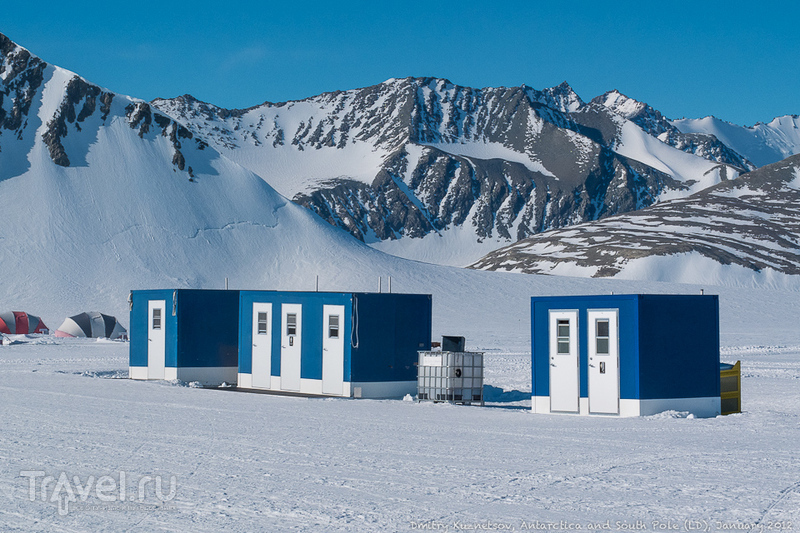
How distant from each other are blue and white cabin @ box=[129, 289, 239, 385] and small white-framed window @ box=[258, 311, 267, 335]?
8.69 ft

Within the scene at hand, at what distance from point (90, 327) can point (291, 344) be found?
33.9 metres

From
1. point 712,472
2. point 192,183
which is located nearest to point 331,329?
point 712,472

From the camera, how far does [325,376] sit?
24.4 m

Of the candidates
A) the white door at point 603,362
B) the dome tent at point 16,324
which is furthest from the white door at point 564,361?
the dome tent at point 16,324

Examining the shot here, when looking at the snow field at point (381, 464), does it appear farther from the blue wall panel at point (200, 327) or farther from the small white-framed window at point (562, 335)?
the blue wall panel at point (200, 327)

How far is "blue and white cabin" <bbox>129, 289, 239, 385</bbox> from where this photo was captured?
27.7 meters

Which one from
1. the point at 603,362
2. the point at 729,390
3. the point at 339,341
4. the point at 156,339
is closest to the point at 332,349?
the point at 339,341

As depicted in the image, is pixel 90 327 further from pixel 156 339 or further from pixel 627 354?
pixel 627 354

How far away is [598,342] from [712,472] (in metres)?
7.13

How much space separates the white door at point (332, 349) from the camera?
23938 millimetres

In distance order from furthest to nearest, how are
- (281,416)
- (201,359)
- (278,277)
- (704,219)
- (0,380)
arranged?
(704,219)
(278,277)
(201,359)
(0,380)
(281,416)

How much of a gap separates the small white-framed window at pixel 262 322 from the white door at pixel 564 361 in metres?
9.24

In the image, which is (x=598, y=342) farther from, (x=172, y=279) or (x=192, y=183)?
(x=192, y=183)

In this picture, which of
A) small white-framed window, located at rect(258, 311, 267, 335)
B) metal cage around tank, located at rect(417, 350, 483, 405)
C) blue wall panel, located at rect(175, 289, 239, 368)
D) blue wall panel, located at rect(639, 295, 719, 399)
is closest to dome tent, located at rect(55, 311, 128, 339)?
blue wall panel, located at rect(175, 289, 239, 368)
